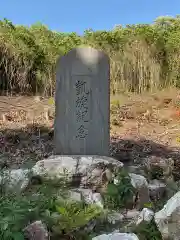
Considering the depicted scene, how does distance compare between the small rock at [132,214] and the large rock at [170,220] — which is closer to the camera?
the large rock at [170,220]

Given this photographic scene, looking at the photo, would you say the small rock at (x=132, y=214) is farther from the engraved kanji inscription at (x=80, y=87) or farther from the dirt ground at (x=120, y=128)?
the dirt ground at (x=120, y=128)

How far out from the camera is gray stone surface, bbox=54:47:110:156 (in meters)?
4.25

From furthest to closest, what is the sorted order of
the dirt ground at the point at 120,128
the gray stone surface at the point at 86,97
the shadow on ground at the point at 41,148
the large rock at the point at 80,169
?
1. the dirt ground at the point at 120,128
2. the shadow on ground at the point at 41,148
3. the gray stone surface at the point at 86,97
4. the large rock at the point at 80,169

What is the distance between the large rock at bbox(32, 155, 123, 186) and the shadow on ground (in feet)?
4.70

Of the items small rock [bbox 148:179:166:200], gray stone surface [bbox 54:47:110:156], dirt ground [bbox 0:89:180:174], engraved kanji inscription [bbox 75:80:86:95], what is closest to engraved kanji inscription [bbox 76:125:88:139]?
gray stone surface [bbox 54:47:110:156]

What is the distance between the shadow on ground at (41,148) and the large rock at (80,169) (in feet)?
4.70

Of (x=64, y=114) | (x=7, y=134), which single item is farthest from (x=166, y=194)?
(x=7, y=134)

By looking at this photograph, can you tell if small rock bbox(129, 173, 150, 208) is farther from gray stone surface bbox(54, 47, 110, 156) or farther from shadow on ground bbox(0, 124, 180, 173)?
shadow on ground bbox(0, 124, 180, 173)

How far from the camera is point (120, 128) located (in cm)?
723

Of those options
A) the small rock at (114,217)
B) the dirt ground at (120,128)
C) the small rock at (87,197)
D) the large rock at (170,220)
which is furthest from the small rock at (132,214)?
the dirt ground at (120,128)

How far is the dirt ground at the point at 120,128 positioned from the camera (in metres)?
5.77

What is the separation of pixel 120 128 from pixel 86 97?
3050 mm

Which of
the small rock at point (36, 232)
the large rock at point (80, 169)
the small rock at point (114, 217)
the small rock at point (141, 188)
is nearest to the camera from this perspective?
the small rock at point (36, 232)

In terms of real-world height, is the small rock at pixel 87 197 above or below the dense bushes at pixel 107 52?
below
